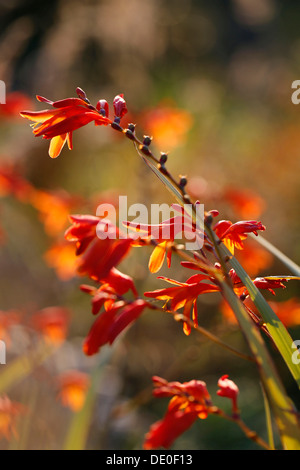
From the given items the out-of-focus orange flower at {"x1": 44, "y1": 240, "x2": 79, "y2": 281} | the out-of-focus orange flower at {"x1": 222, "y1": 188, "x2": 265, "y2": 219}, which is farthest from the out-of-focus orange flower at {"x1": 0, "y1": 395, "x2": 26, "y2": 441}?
the out-of-focus orange flower at {"x1": 222, "y1": 188, "x2": 265, "y2": 219}

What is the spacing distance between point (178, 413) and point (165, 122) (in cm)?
134

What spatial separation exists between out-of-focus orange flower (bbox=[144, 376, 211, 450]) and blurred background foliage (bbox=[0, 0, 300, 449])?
0.58 m

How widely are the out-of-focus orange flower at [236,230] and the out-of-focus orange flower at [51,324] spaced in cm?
98

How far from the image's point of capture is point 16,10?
4.38m

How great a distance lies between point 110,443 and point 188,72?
354 cm

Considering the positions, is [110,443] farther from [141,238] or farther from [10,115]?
[141,238]

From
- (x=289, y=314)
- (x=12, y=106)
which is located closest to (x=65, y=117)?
(x=289, y=314)

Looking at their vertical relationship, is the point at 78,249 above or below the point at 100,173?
below

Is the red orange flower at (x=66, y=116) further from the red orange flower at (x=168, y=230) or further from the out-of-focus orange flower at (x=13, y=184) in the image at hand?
the out-of-focus orange flower at (x=13, y=184)

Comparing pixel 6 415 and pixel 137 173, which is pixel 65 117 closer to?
pixel 6 415

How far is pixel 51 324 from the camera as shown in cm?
143

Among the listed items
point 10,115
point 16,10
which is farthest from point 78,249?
point 16,10

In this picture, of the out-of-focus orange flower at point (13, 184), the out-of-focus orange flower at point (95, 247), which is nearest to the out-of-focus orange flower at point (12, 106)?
the out-of-focus orange flower at point (13, 184)

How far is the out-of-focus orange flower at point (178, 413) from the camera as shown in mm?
469
